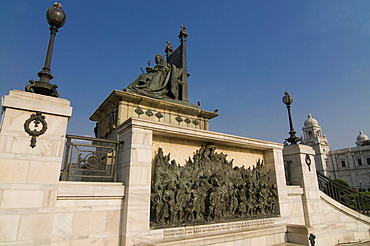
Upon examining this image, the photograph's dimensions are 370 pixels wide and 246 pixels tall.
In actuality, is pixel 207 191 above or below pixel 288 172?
below

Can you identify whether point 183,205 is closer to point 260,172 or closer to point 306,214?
point 260,172

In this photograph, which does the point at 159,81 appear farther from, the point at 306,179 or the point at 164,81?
the point at 306,179

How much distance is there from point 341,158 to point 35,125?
85932 millimetres

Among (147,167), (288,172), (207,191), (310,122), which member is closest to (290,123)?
(288,172)

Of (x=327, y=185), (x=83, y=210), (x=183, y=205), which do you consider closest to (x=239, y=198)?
(x=183, y=205)

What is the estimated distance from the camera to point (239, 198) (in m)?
8.20

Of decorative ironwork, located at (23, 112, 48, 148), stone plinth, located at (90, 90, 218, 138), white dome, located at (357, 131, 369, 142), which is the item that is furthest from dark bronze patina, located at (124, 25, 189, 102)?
white dome, located at (357, 131, 369, 142)

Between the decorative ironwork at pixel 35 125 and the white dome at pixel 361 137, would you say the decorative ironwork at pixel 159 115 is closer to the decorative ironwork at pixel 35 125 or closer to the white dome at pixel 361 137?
the decorative ironwork at pixel 35 125

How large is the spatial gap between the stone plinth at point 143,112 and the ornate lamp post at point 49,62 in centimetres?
298

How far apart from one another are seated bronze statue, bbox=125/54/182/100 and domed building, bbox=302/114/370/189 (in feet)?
211

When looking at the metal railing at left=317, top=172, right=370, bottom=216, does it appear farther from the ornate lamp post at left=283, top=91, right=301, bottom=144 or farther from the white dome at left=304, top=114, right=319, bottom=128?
the white dome at left=304, top=114, right=319, bottom=128

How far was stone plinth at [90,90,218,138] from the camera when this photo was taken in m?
8.91

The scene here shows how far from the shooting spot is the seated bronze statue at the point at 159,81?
10039mm

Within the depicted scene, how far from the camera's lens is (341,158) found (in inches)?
2827
